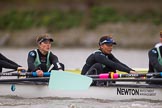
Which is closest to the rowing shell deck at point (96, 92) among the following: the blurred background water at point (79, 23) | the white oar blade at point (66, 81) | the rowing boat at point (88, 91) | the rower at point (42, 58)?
the rowing boat at point (88, 91)

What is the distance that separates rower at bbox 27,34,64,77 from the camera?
40.7 feet

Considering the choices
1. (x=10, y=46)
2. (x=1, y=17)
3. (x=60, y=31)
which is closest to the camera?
(x=10, y=46)

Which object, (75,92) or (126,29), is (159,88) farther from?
A: (126,29)

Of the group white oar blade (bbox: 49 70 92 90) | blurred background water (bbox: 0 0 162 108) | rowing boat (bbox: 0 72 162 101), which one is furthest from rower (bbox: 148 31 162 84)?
blurred background water (bbox: 0 0 162 108)

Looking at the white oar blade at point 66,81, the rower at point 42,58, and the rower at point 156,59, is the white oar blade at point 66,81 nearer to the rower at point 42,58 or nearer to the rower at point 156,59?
the rower at point 42,58

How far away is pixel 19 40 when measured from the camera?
146 ft

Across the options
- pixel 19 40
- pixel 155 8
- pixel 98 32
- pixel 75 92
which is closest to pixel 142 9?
pixel 155 8

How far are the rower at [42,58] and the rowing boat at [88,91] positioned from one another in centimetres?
40

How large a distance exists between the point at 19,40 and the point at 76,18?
5.76 metres

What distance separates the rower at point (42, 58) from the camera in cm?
1241

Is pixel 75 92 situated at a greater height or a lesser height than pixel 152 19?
lesser

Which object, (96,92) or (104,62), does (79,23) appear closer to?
(104,62)

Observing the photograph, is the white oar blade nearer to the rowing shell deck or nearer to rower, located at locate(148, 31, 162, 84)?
the rowing shell deck

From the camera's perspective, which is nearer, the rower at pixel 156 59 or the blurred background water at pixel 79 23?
the rower at pixel 156 59
